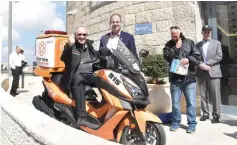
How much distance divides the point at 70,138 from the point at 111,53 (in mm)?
1413

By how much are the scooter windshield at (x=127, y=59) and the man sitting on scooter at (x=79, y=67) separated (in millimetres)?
630

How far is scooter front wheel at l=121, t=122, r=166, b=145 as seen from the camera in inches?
114

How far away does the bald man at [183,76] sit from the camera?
12.9ft

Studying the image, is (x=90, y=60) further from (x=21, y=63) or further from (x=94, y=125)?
(x=21, y=63)

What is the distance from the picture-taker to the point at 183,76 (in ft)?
13.0

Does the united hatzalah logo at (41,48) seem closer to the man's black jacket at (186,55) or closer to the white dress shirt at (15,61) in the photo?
the man's black jacket at (186,55)

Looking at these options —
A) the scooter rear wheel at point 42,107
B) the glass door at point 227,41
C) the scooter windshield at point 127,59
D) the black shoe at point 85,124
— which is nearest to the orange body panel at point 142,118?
the scooter windshield at point 127,59

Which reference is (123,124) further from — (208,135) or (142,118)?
(208,135)

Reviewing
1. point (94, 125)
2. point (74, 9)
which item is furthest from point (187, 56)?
point (74, 9)

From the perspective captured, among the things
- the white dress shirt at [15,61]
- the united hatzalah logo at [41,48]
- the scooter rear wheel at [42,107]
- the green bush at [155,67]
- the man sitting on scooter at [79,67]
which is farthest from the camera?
the white dress shirt at [15,61]

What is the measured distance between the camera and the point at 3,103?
11.3ft

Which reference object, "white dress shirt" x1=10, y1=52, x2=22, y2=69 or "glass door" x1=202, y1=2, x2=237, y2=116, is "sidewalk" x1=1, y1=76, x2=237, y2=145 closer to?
"glass door" x1=202, y1=2, x2=237, y2=116

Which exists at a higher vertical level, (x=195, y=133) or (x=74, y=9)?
(x=74, y=9)

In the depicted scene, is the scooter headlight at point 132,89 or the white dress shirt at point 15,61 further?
the white dress shirt at point 15,61
